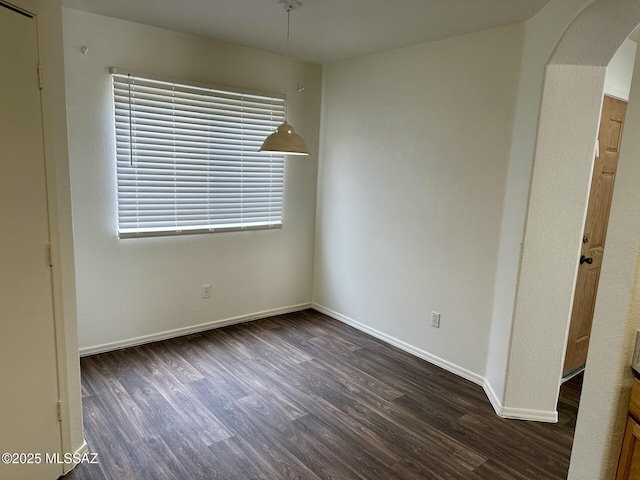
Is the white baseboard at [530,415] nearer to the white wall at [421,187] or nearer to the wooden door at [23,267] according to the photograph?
the white wall at [421,187]

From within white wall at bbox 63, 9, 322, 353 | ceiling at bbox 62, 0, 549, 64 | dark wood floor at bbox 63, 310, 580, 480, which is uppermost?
ceiling at bbox 62, 0, 549, 64

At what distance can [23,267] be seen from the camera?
73.5 inches

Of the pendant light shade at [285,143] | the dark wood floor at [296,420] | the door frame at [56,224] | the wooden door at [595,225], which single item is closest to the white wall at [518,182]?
the dark wood floor at [296,420]

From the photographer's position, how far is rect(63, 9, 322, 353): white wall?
322 centimetres

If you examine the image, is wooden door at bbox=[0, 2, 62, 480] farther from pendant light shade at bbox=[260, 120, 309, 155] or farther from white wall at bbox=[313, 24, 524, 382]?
white wall at bbox=[313, 24, 524, 382]

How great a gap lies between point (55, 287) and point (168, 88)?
2104mm

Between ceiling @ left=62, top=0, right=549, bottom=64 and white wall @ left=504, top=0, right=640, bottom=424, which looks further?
ceiling @ left=62, top=0, right=549, bottom=64

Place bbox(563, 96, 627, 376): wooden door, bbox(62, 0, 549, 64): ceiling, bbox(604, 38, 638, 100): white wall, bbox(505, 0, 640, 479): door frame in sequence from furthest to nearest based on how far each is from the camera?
bbox(563, 96, 627, 376): wooden door → bbox(604, 38, 638, 100): white wall → bbox(62, 0, 549, 64): ceiling → bbox(505, 0, 640, 479): door frame

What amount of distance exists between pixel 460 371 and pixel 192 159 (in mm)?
2843

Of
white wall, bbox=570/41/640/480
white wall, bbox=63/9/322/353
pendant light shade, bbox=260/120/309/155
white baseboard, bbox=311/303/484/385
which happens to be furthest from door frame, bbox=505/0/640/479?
white wall, bbox=63/9/322/353

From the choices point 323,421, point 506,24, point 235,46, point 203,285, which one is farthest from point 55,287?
point 506,24

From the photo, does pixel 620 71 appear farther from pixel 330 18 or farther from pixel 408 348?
pixel 408 348

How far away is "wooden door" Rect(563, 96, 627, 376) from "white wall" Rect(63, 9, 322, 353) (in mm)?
2540

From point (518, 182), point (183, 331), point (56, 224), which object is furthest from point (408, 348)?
point (56, 224)
